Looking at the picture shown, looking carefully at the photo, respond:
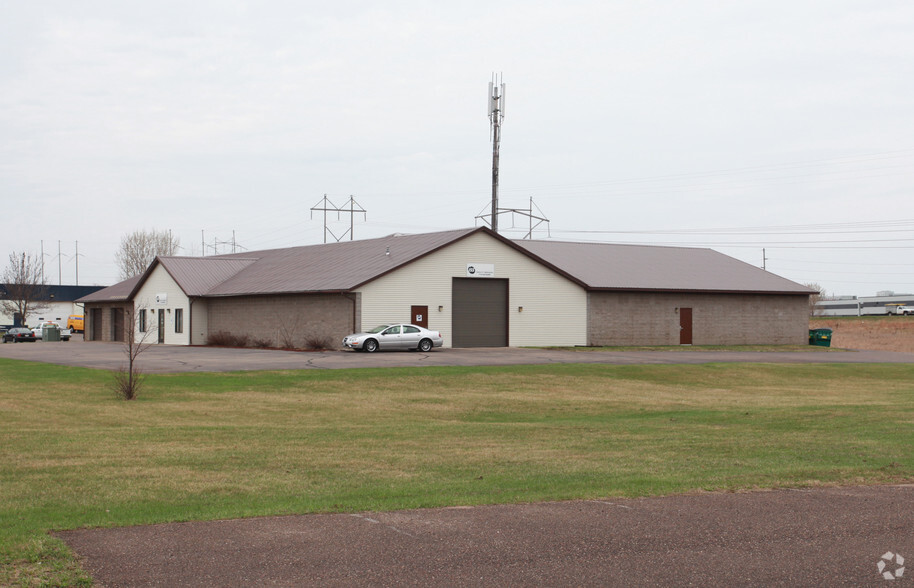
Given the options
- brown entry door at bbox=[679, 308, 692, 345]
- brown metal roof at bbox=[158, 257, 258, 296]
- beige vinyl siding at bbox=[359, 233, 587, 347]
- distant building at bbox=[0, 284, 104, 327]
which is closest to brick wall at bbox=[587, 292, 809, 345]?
brown entry door at bbox=[679, 308, 692, 345]

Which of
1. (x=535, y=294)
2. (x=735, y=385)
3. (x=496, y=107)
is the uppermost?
(x=496, y=107)

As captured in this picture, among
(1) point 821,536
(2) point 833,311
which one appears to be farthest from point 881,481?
(2) point 833,311

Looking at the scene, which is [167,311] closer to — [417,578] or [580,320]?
[580,320]

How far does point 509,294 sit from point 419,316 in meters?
5.15

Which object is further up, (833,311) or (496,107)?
(496,107)

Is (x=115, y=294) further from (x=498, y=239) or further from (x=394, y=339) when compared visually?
(x=394, y=339)

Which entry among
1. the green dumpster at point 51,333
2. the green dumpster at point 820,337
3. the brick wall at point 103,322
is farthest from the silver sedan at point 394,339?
the green dumpster at point 51,333

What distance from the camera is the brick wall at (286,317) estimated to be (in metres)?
44.3

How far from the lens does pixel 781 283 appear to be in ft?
185

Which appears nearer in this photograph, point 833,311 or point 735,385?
point 735,385

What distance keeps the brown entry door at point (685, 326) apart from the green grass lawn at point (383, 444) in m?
22.9

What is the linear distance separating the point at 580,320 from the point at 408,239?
33.6ft

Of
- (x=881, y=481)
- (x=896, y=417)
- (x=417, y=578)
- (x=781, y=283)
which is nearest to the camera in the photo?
(x=417, y=578)

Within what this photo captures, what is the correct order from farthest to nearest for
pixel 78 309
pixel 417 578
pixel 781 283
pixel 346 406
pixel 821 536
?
pixel 78 309, pixel 781 283, pixel 346 406, pixel 821 536, pixel 417 578
